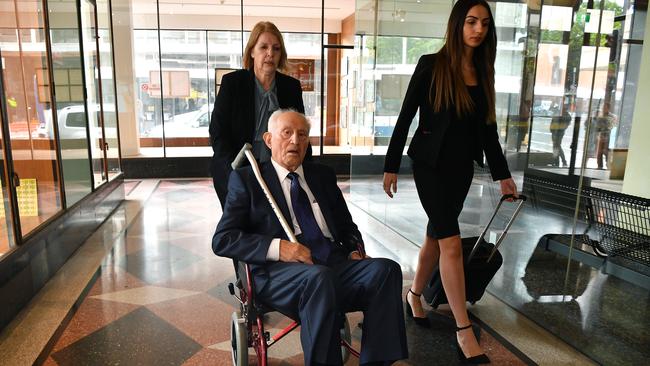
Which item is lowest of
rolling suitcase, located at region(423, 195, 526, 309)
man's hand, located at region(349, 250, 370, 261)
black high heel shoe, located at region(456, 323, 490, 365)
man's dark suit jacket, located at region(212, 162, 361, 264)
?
black high heel shoe, located at region(456, 323, 490, 365)

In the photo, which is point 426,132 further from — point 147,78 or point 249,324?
point 147,78

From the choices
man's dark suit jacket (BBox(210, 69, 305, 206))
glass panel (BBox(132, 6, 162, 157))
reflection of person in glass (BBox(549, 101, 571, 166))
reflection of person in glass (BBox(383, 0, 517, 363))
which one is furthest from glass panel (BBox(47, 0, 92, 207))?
reflection of person in glass (BBox(549, 101, 571, 166))

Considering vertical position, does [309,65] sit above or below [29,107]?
above

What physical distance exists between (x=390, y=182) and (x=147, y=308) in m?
1.71

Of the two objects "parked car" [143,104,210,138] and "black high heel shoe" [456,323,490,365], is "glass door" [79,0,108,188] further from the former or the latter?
"black high heel shoe" [456,323,490,365]

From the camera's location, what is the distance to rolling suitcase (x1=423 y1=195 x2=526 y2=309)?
2.53 metres

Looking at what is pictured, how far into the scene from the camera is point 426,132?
2314mm

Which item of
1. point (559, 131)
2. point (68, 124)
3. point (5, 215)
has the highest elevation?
point (559, 131)

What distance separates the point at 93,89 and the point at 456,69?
4.68m

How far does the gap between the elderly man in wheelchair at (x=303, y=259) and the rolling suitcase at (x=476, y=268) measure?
0.89 meters

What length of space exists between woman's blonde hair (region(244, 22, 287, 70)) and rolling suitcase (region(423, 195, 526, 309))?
1.42m

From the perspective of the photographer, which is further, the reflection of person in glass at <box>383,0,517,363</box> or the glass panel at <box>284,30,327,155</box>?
the glass panel at <box>284,30,327,155</box>

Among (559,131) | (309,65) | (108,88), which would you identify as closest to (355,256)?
(559,131)

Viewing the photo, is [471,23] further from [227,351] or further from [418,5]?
[418,5]
